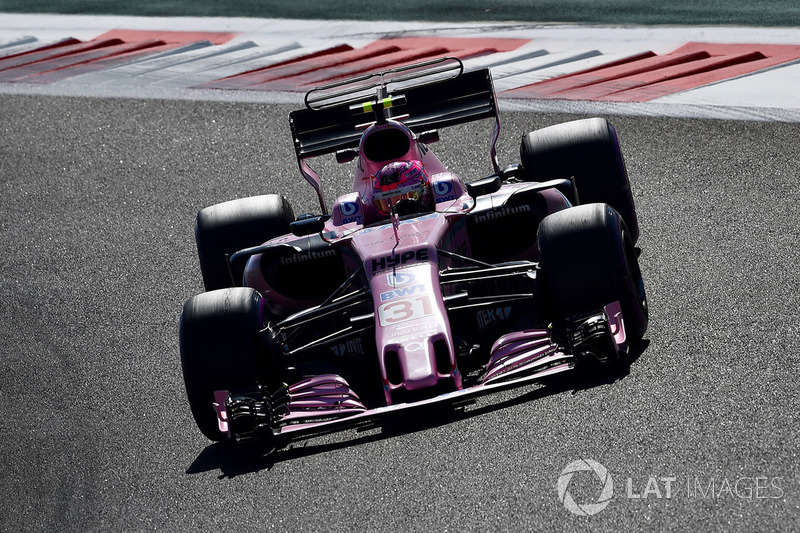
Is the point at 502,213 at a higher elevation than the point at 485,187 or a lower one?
lower

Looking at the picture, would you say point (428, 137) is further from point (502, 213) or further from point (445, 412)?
point (445, 412)

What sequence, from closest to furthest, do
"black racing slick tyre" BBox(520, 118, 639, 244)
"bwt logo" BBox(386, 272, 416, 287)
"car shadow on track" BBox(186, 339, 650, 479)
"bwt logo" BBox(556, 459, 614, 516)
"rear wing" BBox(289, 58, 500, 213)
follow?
"bwt logo" BBox(556, 459, 614, 516) < "car shadow on track" BBox(186, 339, 650, 479) < "bwt logo" BBox(386, 272, 416, 287) < "black racing slick tyre" BBox(520, 118, 639, 244) < "rear wing" BBox(289, 58, 500, 213)

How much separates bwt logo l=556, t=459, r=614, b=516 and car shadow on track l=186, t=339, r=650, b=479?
0.69 m

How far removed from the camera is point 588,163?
30.7 feet

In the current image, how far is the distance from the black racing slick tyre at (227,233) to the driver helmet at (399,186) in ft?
3.28

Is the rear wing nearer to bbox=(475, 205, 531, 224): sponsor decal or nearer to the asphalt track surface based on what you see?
bbox=(475, 205, 531, 224): sponsor decal

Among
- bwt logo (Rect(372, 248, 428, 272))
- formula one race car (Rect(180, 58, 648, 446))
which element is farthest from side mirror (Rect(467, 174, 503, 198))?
bwt logo (Rect(372, 248, 428, 272))

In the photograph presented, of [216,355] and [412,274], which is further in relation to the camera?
[412,274]

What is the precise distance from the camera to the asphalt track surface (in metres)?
6.50

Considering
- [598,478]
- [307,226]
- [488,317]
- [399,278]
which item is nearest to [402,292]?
[399,278]

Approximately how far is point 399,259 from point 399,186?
3.36ft

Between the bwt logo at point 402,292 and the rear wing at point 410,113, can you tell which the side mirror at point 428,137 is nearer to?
the rear wing at point 410,113

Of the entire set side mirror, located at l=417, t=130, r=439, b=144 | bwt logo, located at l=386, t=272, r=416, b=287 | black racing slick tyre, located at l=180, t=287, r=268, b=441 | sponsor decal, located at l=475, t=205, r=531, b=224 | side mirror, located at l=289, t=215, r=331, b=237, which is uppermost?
side mirror, located at l=417, t=130, r=439, b=144

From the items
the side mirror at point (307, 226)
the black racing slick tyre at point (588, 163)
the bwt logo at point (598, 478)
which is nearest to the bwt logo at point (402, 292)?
the side mirror at point (307, 226)
